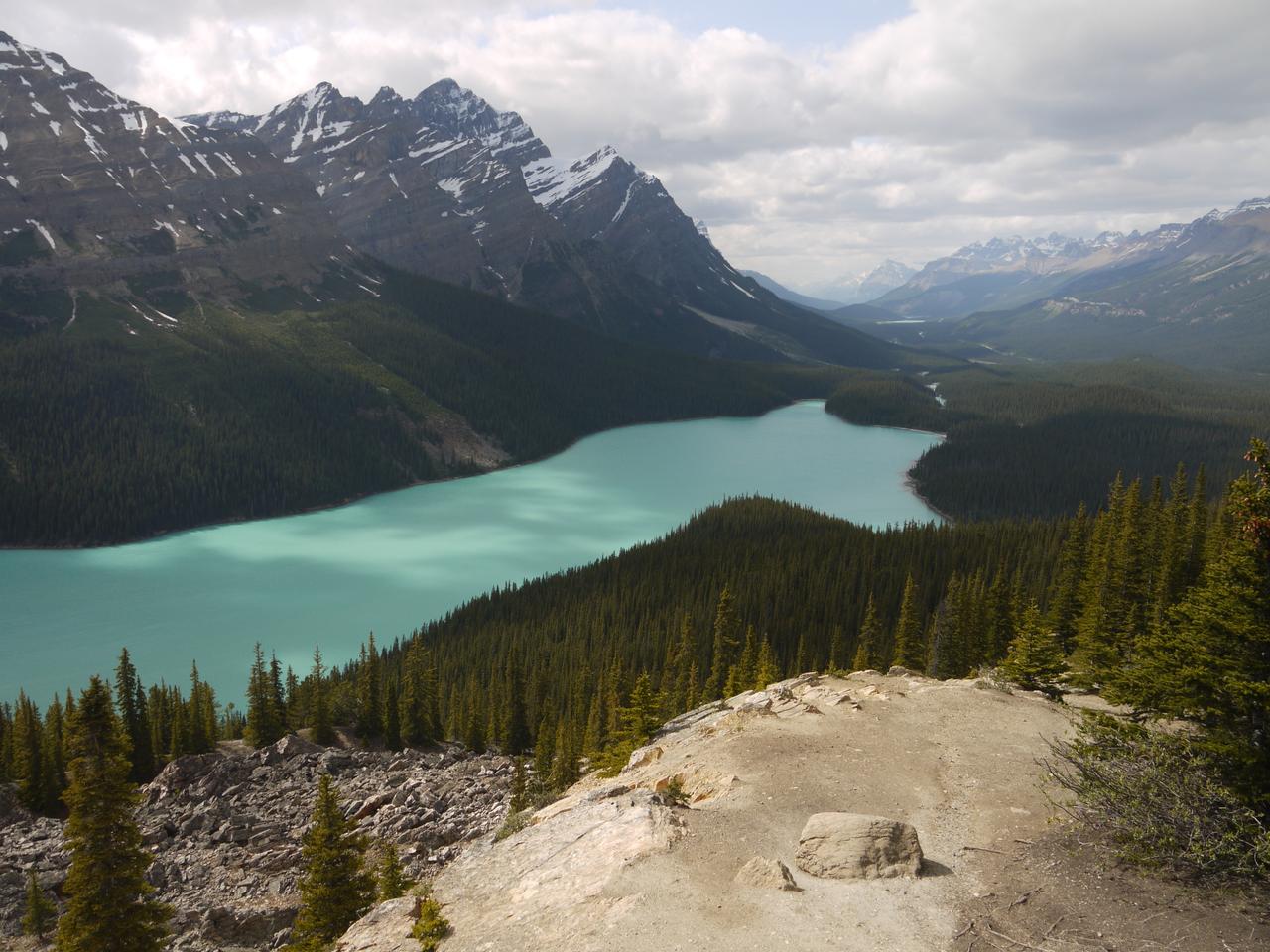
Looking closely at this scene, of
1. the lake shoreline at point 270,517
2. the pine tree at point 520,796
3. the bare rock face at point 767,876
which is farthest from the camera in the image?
the lake shoreline at point 270,517

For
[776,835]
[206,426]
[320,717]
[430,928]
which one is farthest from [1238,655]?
[206,426]

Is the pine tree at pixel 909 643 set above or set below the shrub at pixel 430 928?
below

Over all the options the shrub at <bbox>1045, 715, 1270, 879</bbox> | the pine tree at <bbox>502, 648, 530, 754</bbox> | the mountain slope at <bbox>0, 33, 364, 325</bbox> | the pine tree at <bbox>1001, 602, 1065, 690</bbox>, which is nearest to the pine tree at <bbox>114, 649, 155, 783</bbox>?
the pine tree at <bbox>502, 648, 530, 754</bbox>

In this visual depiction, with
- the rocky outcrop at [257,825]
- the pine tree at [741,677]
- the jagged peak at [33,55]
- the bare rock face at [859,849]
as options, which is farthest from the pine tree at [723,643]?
the jagged peak at [33,55]

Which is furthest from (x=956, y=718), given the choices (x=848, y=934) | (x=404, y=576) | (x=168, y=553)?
(x=168, y=553)

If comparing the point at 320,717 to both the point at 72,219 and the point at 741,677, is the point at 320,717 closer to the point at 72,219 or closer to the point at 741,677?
the point at 741,677

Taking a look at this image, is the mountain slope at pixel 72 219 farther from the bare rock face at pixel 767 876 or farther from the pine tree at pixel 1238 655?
the pine tree at pixel 1238 655

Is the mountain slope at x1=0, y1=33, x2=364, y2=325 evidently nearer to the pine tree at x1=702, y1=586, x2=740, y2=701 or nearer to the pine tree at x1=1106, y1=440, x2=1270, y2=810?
the pine tree at x1=702, y1=586, x2=740, y2=701

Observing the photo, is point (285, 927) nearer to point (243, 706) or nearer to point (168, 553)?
point (243, 706)
